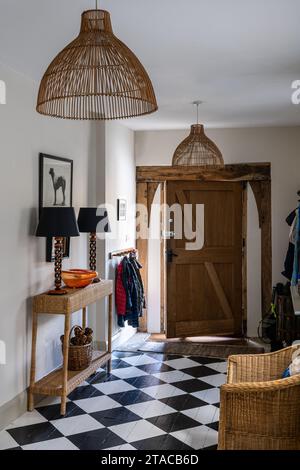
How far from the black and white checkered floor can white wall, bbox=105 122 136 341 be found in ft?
3.82

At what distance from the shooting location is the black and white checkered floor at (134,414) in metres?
3.17

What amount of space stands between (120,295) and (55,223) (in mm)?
1992

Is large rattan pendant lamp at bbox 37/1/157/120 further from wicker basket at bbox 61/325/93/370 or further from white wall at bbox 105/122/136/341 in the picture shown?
white wall at bbox 105/122/136/341

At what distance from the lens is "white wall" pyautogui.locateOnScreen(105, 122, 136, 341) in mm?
5211

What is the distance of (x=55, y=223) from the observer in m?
3.60

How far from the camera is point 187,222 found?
6145 millimetres

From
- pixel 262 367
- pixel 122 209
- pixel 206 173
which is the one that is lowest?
pixel 262 367

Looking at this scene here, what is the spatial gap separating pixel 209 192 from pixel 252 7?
3.68 m

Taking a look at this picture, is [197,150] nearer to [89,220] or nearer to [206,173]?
[89,220]

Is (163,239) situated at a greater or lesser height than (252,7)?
lesser

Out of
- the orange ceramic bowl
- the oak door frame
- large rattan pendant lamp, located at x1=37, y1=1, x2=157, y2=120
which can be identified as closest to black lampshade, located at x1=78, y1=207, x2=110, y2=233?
the orange ceramic bowl

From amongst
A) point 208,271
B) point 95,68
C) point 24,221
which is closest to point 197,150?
point 24,221

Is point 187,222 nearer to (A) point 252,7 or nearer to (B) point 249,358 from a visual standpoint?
(B) point 249,358
